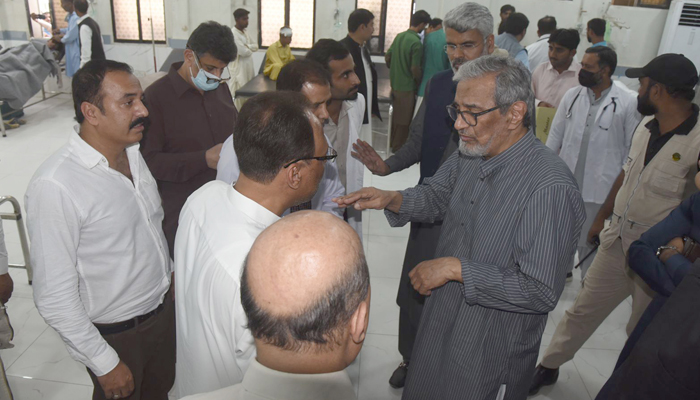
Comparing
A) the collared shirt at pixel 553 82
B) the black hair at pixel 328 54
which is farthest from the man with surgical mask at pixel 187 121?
the collared shirt at pixel 553 82

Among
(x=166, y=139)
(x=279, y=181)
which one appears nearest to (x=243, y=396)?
(x=279, y=181)

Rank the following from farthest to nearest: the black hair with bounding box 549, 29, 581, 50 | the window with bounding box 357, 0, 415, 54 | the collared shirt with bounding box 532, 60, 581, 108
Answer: the window with bounding box 357, 0, 415, 54 → the collared shirt with bounding box 532, 60, 581, 108 → the black hair with bounding box 549, 29, 581, 50

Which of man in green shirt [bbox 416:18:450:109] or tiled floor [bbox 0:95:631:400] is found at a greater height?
man in green shirt [bbox 416:18:450:109]

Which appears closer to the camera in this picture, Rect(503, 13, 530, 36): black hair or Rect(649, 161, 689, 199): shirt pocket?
Rect(649, 161, 689, 199): shirt pocket

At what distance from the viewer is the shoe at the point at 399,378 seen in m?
2.70

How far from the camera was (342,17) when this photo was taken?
30.7 ft

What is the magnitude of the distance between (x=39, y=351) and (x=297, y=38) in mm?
8021

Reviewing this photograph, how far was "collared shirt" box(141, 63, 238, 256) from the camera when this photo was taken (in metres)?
2.42

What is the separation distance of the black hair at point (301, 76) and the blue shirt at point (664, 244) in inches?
58.9

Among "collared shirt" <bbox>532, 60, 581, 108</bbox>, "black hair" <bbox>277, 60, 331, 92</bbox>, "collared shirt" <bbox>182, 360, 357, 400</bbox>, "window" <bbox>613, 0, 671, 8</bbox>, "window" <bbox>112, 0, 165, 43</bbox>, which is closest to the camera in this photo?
"collared shirt" <bbox>182, 360, 357, 400</bbox>

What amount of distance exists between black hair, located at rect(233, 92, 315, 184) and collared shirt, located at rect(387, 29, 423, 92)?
5349 mm

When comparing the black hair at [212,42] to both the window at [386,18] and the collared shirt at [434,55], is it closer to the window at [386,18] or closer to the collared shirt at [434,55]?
the collared shirt at [434,55]

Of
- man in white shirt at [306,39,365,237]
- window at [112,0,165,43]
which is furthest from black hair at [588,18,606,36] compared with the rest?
window at [112,0,165,43]

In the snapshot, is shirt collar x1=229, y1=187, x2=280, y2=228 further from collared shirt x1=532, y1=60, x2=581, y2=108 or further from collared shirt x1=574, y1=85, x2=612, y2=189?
collared shirt x1=532, y1=60, x2=581, y2=108
